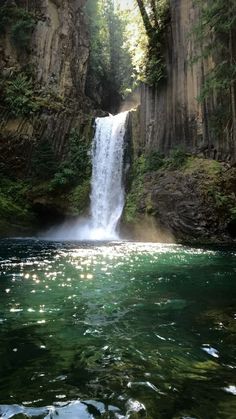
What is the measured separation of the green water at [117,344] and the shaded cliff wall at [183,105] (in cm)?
1169

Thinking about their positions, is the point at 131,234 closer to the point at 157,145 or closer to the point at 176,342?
the point at 157,145

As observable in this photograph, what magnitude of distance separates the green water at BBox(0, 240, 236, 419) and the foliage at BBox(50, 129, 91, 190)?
1536 cm

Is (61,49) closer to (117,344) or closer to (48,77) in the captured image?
(48,77)

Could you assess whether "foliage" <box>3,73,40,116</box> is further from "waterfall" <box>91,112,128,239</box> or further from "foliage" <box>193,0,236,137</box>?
"foliage" <box>193,0,236,137</box>

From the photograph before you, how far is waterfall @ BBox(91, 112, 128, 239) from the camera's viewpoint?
80.3 feet

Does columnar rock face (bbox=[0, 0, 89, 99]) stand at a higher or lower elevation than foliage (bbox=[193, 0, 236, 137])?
higher

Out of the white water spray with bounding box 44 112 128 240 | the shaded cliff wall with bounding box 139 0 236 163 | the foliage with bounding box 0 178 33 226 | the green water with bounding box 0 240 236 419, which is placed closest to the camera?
the green water with bounding box 0 240 236 419

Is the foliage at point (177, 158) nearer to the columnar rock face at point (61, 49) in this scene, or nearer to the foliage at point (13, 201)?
the foliage at point (13, 201)

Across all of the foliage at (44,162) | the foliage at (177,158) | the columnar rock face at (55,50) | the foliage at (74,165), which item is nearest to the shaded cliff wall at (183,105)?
the foliage at (177,158)

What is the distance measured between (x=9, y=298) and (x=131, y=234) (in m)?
14.5

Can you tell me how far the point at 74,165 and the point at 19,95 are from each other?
6217 millimetres

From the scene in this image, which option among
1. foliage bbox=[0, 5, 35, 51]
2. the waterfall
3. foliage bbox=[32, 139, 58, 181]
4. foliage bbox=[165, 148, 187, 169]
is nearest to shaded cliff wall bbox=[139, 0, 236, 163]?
foliage bbox=[165, 148, 187, 169]

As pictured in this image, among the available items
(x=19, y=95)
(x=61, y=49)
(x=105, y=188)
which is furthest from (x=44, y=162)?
(x=61, y=49)

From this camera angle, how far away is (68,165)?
2628 centimetres
